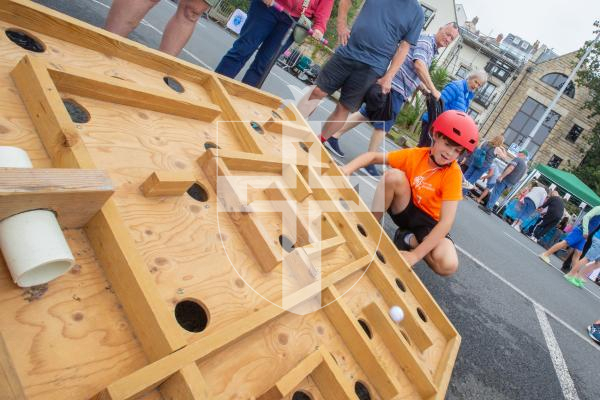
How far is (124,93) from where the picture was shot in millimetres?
1589

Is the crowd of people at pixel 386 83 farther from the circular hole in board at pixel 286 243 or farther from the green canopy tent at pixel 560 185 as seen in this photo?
the green canopy tent at pixel 560 185

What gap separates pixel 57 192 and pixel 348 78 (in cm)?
353

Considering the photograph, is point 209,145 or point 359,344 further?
point 209,145

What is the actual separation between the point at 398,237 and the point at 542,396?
5.58 ft

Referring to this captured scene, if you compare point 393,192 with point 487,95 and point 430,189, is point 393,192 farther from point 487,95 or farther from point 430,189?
point 487,95

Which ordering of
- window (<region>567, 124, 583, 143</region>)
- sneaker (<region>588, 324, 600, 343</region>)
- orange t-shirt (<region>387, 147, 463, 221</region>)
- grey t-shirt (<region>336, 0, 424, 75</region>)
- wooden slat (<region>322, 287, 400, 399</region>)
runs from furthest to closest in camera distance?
window (<region>567, 124, 583, 143</region>), sneaker (<region>588, 324, 600, 343</region>), grey t-shirt (<region>336, 0, 424, 75</region>), orange t-shirt (<region>387, 147, 463, 221</region>), wooden slat (<region>322, 287, 400, 399</region>)

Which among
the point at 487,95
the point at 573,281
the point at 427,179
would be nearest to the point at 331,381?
the point at 427,179

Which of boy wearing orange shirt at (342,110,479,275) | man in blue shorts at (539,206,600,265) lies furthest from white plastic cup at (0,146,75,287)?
man in blue shorts at (539,206,600,265)

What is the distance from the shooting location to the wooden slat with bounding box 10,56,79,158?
1163mm

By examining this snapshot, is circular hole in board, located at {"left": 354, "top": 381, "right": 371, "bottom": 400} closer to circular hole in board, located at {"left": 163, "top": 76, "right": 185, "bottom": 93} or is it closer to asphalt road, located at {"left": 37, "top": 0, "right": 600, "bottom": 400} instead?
asphalt road, located at {"left": 37, "top": 0, "right": 600, "bottom": 400}

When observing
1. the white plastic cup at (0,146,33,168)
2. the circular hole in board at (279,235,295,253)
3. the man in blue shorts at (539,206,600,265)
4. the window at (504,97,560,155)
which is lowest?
the circular hole in board at (279,235,295,253)

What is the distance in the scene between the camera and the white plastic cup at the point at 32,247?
883 mm

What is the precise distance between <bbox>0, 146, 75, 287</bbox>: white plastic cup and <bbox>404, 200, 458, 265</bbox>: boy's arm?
2.40 metres

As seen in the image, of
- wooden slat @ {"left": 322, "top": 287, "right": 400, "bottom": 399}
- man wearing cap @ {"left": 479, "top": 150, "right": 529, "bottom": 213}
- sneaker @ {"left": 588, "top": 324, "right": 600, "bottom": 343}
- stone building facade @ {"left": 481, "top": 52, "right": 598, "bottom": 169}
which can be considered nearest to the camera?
wooden slat @ {"left": 322, "top": 287, "right": 400, "bottom": 399}
